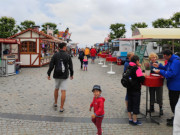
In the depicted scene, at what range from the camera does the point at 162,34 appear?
10703 millimetres

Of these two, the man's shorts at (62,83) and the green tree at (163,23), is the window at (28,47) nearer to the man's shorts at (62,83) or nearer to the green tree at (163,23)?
the man's shorts at (62,83)

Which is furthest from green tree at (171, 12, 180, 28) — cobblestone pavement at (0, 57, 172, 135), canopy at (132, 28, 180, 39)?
cobblestone pavement at (0, 57, 172, 135)

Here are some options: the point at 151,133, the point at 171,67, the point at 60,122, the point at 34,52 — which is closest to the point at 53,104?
the point at 60,122

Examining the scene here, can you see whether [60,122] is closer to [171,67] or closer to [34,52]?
[171,67]

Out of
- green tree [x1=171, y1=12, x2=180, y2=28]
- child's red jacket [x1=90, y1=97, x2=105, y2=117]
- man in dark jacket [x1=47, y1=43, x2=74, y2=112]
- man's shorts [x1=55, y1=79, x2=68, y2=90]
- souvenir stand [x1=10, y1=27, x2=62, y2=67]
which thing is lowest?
child's red jacket [x1=90, y1=97, x2=105, y2=117]

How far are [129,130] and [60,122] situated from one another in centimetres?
150

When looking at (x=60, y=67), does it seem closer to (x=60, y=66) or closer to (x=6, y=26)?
(x=60, y=66)

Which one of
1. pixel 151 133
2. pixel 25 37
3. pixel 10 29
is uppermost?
pixel 10 29

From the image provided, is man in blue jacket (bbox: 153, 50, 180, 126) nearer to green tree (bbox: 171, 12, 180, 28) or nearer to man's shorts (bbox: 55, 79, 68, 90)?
man's shorts (bbox: 55, 79, 68, 90)

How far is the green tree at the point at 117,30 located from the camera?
46.1 m

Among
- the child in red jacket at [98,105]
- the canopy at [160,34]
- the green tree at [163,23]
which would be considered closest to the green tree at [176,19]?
the green tree at [163,23]

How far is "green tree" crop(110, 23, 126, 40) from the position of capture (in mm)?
46094

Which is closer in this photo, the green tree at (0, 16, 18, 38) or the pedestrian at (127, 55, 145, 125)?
the pedestrian at (127, 55, 145, 125)

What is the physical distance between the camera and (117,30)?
4666cm
